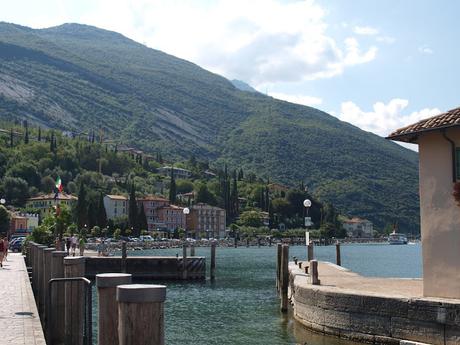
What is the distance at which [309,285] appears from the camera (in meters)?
22.2

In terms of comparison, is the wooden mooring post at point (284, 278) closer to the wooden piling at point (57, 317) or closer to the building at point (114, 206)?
the wooden piling at point (57, 317)

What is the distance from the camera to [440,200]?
1780cm

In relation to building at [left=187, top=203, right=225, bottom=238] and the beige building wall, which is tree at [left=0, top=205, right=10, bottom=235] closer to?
the beige building wall

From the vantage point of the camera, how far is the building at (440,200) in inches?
684

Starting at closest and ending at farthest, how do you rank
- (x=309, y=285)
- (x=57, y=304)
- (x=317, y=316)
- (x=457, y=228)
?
(x=57, y=304), (x=457, y=228), (x=317, y=316), (x=309, y=285)

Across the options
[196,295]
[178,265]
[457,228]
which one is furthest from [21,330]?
[178,265]

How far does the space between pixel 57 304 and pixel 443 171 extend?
1099 cm

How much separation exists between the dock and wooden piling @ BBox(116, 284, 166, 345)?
11773mm

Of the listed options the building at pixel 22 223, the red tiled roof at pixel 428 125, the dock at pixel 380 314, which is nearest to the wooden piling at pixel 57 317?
the dock at pixel 380 314

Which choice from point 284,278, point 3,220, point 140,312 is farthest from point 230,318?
point 3,220

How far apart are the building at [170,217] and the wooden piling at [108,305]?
175 meters

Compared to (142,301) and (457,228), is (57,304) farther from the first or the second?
(457,228)

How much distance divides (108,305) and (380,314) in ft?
40.3

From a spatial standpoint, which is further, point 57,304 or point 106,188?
point 106,188
